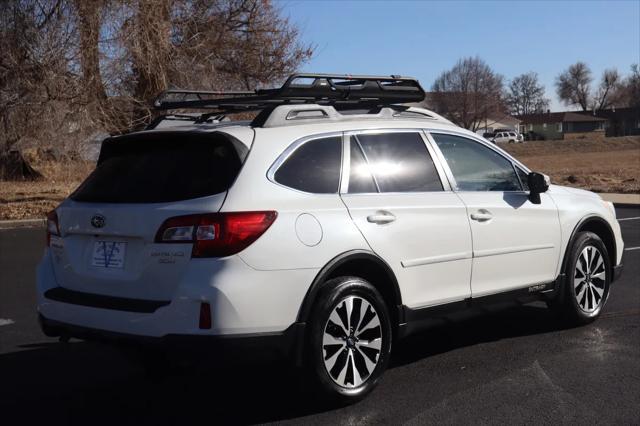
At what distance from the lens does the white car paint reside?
4.35m

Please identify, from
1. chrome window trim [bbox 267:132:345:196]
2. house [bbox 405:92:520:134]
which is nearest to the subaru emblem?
chrome window trim [bbox 267:132:345:196]

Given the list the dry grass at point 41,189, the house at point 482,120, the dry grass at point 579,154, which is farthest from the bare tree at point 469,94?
the dry grass at point 41,189

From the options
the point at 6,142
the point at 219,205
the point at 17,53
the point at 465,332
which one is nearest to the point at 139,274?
the point at 219,205

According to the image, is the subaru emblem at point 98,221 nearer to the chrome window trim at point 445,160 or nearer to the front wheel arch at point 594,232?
the chrome window trim at point 445,160

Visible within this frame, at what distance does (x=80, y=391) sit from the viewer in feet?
17.5

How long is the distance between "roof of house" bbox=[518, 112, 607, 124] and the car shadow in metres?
134

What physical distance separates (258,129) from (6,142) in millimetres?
16134

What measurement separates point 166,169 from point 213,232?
2.09ft

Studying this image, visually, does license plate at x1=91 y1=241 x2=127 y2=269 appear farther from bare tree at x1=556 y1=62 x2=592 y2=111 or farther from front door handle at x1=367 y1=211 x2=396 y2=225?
bare tree at x1=556 y1=62 x2=592 y2=111

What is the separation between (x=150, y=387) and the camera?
5434mm

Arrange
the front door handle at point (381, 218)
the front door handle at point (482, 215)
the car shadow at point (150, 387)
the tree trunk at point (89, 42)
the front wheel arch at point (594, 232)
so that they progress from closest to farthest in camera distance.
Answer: the car shadow at point (150, 387)
the front door handle at point (381, 218)
the front door handle at point (482, 215)
the front wheel arch at point (594, 232)
the tree trunk at point (89, 42)

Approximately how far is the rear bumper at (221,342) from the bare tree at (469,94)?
96.3 meters

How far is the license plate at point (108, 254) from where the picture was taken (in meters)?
4.61

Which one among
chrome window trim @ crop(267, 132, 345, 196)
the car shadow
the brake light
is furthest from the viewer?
the car shadow
